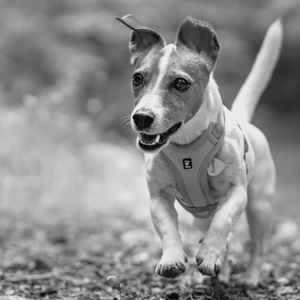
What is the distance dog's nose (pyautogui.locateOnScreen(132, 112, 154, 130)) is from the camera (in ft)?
10.4

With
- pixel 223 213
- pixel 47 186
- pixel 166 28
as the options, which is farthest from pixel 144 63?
pixel 166 28

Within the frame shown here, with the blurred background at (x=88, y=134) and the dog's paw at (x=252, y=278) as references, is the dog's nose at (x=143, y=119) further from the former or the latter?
the dog's paw at (x=252, y=278)

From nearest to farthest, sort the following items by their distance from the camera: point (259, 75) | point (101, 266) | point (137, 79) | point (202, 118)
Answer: point (137, 79) < point (202, 118) < point (259, 75) < point (101, 266)

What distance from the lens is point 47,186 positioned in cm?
784

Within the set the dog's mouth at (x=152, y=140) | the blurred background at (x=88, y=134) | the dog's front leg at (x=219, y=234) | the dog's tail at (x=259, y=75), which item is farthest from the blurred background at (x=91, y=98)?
the dog's mouth at (x=152, y=140)

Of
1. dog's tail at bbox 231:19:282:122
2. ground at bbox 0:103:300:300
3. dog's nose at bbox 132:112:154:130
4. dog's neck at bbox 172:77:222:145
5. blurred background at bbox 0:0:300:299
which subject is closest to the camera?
dog's nose at bbox 132:112:154:130

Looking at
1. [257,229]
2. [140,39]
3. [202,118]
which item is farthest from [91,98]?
[202,118]

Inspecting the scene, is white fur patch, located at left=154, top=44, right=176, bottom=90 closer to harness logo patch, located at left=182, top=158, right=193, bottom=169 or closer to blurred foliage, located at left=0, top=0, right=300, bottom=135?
harness logo patch, located at left=182, top=158, right=193, bottom=169

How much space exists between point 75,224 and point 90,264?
186 centimetres

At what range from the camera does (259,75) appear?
471cm

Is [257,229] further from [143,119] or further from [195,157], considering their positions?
[143,119]

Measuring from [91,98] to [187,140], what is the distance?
25.0 feet

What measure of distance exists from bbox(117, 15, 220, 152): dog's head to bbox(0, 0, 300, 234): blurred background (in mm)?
3193

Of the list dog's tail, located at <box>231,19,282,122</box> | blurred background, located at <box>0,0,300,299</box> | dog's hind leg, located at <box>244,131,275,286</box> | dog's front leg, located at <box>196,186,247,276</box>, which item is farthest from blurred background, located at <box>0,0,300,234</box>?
dog's front leg, located at <box>196,186,247,276</box>
